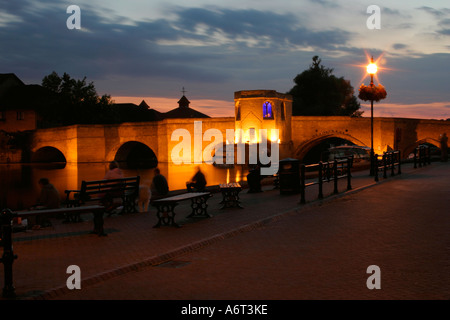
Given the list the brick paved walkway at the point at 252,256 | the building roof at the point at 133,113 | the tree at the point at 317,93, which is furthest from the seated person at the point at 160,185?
the building roof at the point at 133,113

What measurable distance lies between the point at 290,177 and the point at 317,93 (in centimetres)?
5435

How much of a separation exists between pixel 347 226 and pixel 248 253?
9.54 feet

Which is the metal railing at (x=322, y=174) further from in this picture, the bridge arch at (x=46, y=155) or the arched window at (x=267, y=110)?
the bridge arch at (x=46, y=155)

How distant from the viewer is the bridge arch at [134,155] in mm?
69000

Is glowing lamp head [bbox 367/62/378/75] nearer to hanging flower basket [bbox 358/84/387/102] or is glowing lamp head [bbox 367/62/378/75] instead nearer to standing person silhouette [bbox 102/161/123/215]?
hanging flower basket [bbox 358/84/387/102]

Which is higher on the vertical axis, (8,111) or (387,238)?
(8,111)

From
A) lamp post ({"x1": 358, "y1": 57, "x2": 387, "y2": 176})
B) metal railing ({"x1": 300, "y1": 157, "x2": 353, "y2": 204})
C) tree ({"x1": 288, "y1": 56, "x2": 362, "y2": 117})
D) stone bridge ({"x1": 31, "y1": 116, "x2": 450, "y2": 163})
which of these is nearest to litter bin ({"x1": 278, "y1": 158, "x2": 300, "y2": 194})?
metal railing ({"x1": 300, "y1": 157, "x2": 353, "y2": 204})

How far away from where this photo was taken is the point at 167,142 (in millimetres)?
61219

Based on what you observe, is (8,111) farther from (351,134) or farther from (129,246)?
(129,246)

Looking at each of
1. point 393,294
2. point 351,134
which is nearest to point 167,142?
point 351,134

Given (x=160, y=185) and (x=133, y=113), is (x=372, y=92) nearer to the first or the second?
(x=160, y=185)

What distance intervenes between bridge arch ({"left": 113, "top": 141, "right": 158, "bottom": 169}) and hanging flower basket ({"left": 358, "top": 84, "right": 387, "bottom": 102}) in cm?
4734

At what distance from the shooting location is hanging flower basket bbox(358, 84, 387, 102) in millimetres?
21220

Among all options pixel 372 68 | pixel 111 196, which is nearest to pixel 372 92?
pixel 372 68
